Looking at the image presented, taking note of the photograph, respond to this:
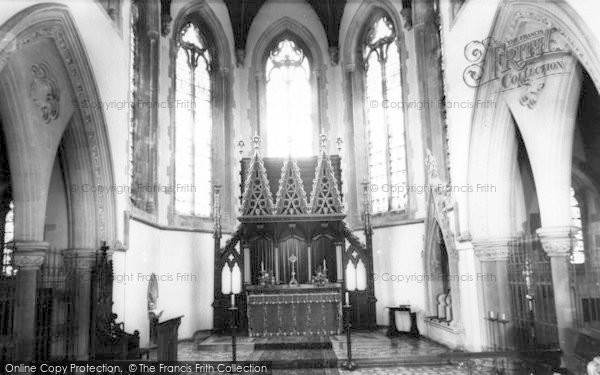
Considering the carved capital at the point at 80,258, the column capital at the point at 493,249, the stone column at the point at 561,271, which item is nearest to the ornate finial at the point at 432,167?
the column capital at the point at 493,249

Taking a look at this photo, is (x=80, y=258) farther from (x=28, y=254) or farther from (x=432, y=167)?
(x=432, y=167)

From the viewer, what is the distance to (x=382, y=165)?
596 inches

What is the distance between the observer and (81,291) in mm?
9141

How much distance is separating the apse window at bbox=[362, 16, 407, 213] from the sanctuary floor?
12.6 ft

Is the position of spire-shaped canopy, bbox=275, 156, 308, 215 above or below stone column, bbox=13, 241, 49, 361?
above

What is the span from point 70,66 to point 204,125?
21.8 feet

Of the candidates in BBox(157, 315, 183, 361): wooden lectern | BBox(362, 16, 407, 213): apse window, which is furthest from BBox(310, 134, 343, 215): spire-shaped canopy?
BBox(157, 315, 183, 361): wooden lectern

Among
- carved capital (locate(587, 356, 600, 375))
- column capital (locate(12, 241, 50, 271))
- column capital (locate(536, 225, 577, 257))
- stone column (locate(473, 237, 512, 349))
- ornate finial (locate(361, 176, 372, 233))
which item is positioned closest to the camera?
carved capital (locate(587, 356, 600, 375))

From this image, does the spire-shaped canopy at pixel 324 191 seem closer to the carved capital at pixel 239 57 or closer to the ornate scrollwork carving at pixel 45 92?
the carved capital at pixel 239 57

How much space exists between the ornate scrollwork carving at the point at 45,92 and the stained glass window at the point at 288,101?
808cm

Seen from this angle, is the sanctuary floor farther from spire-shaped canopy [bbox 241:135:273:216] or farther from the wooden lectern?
spire-shaped canopy [bbox 241:135:273:216]

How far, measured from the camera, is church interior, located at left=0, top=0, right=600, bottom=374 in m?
8.24

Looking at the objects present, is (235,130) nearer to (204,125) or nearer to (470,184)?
(204,125)

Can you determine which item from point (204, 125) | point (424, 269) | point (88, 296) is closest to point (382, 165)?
point (424, 269)
